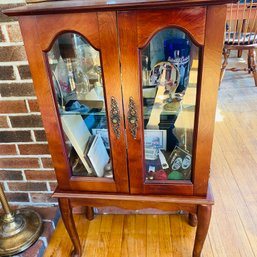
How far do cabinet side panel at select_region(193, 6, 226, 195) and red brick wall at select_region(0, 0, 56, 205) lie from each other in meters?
0.70


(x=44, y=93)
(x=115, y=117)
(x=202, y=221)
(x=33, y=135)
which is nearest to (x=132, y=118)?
(x=115, y=117)

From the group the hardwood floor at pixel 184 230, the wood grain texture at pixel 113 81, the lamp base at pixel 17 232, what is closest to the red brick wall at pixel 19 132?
the lamp base at pixel 17 232

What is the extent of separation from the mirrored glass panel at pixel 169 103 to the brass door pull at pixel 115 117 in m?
0.09

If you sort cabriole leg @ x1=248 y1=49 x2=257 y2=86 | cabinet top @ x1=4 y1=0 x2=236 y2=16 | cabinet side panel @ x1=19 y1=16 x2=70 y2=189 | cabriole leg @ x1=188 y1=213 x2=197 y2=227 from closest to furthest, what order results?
cabinet top @ x1=4 y1=0 x2=236 y2=16 < cabinet side panel @ x1=19 y1=16 x2=70 y2=189 < cabriole leg @ x1=188 y1=213 x2=197 y2=227 < cabriole leg @ x1=248 y1=49 x2=257 y2=86

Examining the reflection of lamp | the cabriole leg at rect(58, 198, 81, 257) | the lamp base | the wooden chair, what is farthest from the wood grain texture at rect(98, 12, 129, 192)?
the wooden chair

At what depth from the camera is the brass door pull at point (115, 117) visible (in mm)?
808

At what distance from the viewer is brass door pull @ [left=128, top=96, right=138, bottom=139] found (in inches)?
31.5

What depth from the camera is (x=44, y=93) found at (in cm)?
82

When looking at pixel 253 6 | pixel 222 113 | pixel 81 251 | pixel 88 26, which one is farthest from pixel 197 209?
pixel 253 6

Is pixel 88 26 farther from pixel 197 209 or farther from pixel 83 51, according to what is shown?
pixel 197 209

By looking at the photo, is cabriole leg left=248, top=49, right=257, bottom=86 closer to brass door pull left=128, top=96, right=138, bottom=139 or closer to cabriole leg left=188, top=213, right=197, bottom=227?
cabriole leg left=188, top=213, right=197, bottom=227

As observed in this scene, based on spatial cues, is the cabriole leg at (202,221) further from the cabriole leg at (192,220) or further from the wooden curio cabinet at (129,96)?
the cabriole leg at (192,220)

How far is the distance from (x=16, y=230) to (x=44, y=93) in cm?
78

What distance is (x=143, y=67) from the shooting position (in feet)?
2.56
